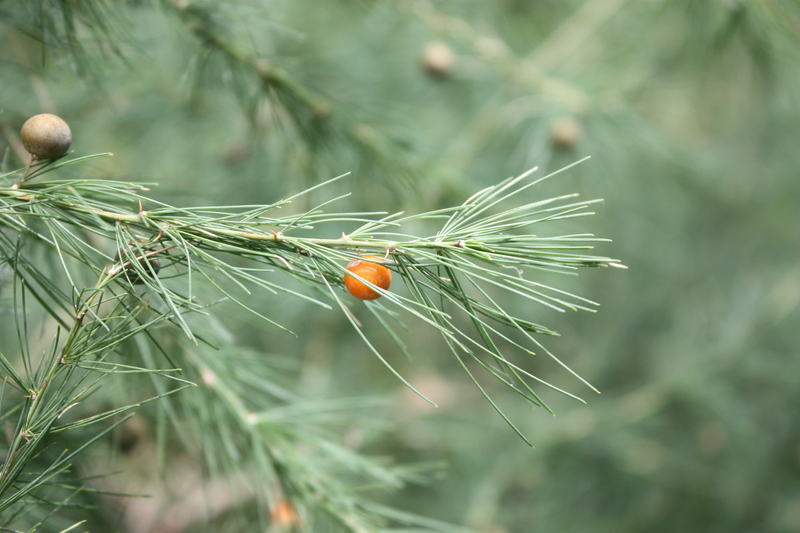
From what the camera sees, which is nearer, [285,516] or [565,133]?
[285,516]

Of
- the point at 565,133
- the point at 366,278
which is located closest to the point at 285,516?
the point at 366,278

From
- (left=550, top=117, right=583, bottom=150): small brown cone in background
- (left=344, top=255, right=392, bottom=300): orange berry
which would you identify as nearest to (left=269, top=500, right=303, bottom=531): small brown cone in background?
(left=344, top=255, right=392, bottom=300): orange berry

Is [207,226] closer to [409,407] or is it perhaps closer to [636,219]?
[409,407]

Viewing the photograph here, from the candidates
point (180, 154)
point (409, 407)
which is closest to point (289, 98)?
point (180, 154)

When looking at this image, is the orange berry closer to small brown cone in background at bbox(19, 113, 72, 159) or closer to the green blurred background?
small brown cone in background at bbox(19, 113, 72, 159)

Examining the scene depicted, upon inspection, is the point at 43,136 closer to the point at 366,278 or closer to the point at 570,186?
the point at 366,278

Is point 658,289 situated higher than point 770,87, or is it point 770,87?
point 770,87

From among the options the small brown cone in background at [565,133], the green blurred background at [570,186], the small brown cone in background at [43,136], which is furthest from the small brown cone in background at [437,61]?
the small brown cone in background at [43,136]
